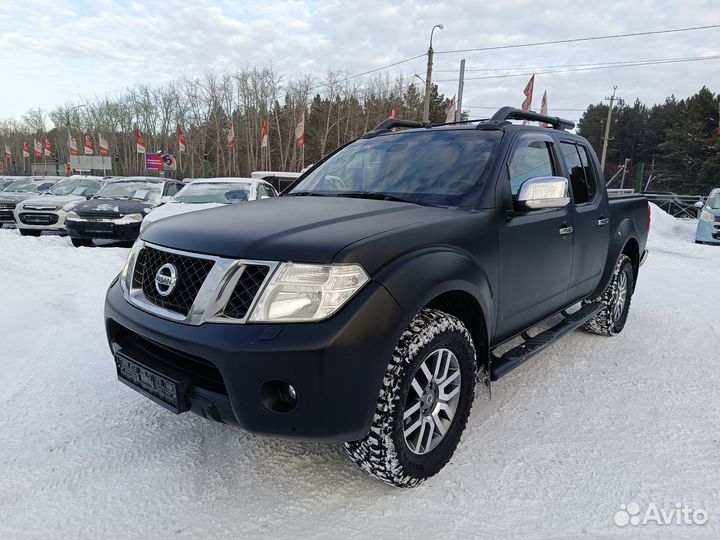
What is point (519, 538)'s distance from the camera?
78.2 inches

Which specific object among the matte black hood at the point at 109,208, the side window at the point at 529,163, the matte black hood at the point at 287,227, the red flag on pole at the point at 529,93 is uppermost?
the red flag on pole at the point at 529,93

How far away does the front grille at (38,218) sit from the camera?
10898 millimetres

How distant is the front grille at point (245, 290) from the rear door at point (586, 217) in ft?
8.51

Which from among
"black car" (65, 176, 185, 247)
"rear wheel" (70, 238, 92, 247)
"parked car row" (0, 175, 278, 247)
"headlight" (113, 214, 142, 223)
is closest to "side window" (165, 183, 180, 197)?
"parked car row" (0, 175, 278, 247)

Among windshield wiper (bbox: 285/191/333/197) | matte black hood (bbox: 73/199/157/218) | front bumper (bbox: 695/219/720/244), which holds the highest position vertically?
windshield wiper (bbox: 285/191/333/197)

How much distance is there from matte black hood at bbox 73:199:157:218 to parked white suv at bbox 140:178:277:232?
58 centimetres

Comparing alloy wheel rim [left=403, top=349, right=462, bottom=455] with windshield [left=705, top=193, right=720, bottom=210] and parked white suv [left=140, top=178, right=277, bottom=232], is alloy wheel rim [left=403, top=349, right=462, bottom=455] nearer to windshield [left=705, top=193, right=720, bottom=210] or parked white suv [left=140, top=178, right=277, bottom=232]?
parked white suv [left=140, top=178, right=277, bottom=232]

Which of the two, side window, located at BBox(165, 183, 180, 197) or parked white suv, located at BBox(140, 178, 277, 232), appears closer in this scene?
parked white suv, located at BBox(140, 178, 277, 232)

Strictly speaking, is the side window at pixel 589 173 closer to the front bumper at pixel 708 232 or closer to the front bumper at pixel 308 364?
the front bumper at pixel 308 364

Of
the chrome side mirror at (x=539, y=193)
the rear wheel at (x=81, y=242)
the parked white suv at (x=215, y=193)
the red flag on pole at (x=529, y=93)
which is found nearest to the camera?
the chrome side mirror at (x=539, y=193)

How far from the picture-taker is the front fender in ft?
6.68

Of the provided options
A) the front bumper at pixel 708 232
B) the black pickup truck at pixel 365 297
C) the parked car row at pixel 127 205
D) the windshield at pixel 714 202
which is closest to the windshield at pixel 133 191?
the parked car row at pixel 127 205

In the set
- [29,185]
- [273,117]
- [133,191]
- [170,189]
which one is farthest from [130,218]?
[273,117]

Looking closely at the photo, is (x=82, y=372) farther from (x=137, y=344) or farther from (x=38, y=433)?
(x=137, y=344)
